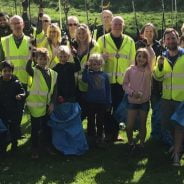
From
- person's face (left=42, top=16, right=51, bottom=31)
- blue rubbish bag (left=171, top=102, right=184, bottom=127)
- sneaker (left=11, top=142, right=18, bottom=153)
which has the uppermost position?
person's face (left=42, top=16, right=51, bottom=31)

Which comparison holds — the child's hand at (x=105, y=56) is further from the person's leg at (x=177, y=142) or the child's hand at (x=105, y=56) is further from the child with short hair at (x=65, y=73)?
the person's leg at (x=177, y=142)

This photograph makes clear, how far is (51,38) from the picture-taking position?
8586 mm

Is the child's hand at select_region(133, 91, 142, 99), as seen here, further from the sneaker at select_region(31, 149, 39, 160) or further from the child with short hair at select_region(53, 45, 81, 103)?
the sneaker at select_region(31, 149, 39, 160)

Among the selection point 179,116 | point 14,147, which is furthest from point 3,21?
point 179,116

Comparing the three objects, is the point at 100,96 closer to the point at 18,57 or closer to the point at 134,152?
the point at 134,152

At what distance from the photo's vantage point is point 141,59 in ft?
25.5

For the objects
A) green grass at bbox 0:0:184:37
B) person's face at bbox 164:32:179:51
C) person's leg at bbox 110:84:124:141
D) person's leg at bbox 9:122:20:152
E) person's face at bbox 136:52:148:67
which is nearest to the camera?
person's face at bbox 164:32:179:51

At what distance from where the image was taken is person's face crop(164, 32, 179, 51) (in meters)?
7.48

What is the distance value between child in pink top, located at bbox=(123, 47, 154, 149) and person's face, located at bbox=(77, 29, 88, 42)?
0.96m

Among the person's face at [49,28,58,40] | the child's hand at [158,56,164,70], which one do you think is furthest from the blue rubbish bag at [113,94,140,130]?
the person's face at [49,28,58,40]

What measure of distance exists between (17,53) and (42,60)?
3.12 feet

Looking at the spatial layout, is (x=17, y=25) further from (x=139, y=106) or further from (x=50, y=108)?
(x=139, y=106)

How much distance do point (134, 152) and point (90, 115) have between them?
3.22 ft

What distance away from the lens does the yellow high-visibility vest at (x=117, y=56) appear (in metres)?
8.48
